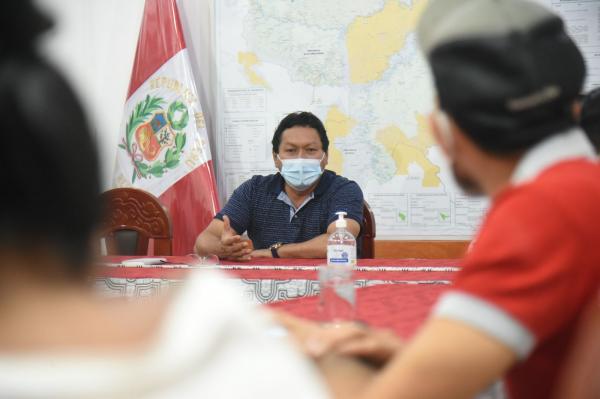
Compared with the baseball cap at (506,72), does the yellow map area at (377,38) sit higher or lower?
higher

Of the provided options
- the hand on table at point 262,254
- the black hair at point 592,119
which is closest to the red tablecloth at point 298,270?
the hand on table at point 262,254

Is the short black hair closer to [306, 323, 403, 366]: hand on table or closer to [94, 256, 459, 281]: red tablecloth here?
[94, 256, 459, 281]: red tablecloth

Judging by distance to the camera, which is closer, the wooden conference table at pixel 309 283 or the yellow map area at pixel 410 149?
the wooden conference table at pixel 309 283

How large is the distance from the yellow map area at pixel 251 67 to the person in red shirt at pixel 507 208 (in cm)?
358

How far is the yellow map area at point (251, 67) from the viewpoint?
441 cm

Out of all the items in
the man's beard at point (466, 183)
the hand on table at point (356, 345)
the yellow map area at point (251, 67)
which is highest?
the yellow map area at point (251, 67)

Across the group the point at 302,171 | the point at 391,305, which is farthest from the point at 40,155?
the point at 302,171

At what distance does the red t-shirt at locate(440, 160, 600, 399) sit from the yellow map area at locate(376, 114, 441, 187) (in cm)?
353

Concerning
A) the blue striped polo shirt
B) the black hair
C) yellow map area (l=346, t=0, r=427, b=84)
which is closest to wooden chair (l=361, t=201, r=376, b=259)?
the blue striped polo shirt

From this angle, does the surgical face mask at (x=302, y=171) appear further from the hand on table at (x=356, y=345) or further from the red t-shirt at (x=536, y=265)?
the red t-shirt at (x=536, y=265)

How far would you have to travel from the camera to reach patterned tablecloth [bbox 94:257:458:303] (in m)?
2.19

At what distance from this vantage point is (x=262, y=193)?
133 inches

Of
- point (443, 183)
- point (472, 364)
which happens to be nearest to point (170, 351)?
point (472, 364)

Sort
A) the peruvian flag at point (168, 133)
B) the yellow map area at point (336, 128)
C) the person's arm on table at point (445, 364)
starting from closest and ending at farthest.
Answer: the person's arm on table at point (445, 364)
the peruvian flag at point (168, 133)
the yellow map area at point (336, 128)
